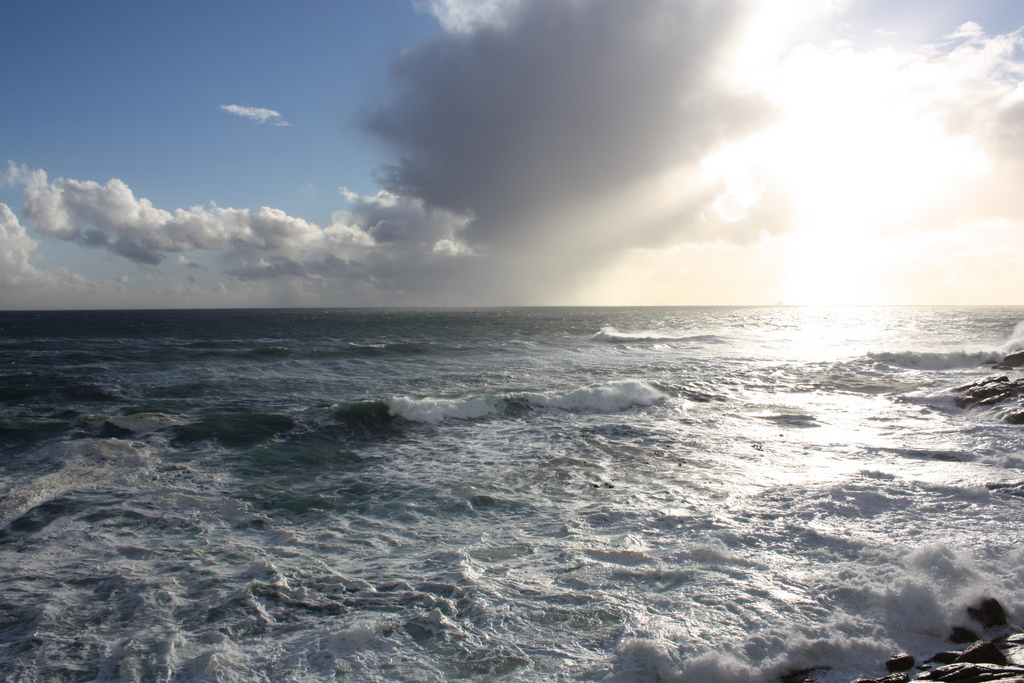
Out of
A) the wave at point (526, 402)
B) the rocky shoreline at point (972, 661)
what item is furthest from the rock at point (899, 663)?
the wave at point (526, 402)

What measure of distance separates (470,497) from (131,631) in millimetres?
5207

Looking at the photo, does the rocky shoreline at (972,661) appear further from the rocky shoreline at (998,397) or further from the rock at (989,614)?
the rocky shoreline at (998,397)

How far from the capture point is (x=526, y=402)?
A: 18203 mm

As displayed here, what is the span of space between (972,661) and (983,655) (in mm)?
129

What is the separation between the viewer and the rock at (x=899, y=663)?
4711 mm

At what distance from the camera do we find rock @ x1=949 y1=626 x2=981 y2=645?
200 inches

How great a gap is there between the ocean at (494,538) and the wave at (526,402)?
0.16 m

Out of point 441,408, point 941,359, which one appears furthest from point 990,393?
point 441,408

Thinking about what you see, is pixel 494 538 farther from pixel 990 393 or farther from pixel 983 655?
pixel 990 393

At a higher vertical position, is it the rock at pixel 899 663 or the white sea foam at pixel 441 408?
the white sea foam at pixel 441 408

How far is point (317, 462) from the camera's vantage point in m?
12.0

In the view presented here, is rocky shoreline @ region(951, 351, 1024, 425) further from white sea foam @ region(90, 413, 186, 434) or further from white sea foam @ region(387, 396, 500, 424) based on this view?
white sea foam @ region(90, 413, 186, 434)

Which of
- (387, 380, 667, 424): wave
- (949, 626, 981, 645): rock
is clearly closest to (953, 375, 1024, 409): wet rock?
(387, 380, 667, 424): wave

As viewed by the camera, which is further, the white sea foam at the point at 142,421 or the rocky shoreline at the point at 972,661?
the white sea foam at the point at 142,421
